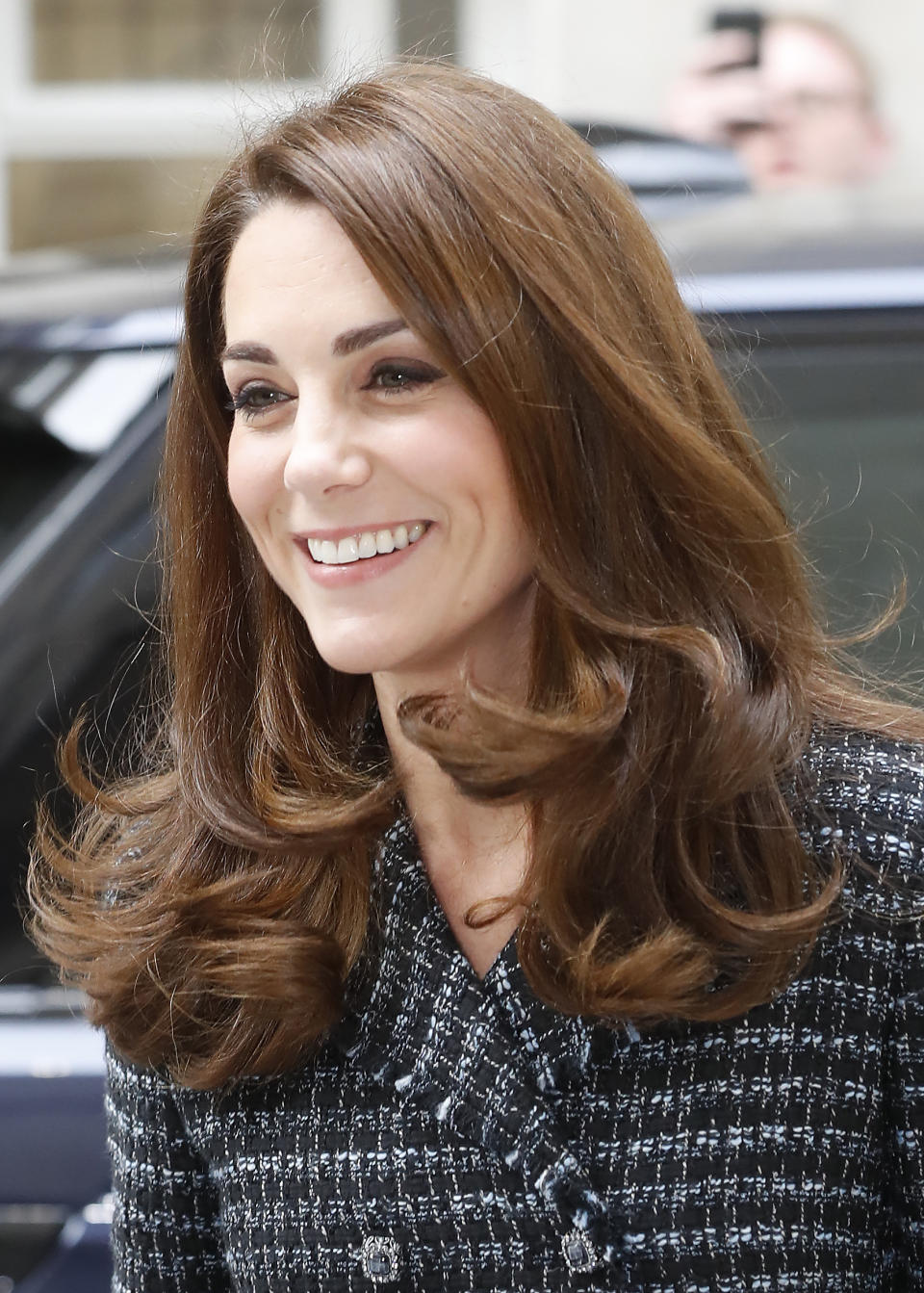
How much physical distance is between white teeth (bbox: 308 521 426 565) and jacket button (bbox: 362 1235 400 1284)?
689 millimetres

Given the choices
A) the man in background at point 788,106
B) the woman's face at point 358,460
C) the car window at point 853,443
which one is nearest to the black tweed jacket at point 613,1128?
the woman's face at point 358,460

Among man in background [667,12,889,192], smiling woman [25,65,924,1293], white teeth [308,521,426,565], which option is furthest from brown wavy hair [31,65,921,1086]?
man in background [667,12,889,192]

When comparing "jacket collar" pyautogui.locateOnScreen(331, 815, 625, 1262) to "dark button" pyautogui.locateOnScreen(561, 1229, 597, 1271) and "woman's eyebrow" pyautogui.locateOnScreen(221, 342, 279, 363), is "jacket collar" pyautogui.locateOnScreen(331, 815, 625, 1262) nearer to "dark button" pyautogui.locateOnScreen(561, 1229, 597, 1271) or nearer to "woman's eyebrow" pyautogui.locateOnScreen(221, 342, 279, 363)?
"dark button" pyautogui.locateOnScreen(561, 1229, 597, 1271)

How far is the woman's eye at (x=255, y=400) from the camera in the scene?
1783 mm

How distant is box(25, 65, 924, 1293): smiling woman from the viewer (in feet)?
5.41

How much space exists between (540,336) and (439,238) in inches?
5.5

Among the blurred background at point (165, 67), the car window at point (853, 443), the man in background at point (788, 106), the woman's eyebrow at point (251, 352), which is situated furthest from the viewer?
the blurred background at point (165, 67)

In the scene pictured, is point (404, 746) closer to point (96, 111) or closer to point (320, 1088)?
point (320, 1088)

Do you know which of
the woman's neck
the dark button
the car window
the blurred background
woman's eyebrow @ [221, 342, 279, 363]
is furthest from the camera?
the blurred background

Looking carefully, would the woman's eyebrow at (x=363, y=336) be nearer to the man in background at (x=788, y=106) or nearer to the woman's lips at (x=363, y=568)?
the woman's lips at (x=363, y=568)

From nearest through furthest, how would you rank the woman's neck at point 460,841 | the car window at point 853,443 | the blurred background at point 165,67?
the woman's neck at point 460,841 → the car window at point 853,443 → the blurred background at point 165,67

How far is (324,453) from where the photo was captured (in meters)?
1.68

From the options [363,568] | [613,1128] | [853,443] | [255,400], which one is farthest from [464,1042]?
[853,443]

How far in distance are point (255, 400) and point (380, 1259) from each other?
0.89m
